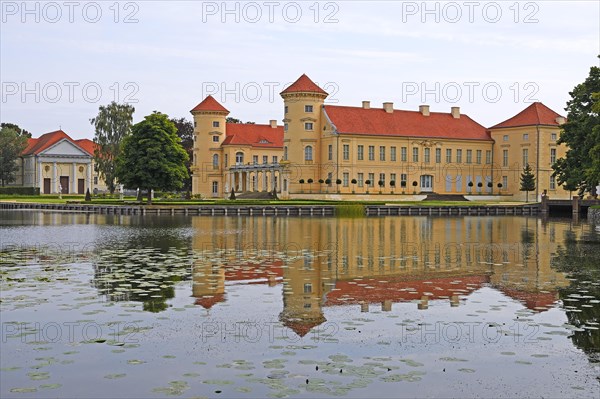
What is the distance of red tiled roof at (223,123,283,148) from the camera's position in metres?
92.4

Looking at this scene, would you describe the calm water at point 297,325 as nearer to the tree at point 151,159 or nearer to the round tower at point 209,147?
the tree at point 151,159

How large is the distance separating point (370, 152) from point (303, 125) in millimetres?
8157

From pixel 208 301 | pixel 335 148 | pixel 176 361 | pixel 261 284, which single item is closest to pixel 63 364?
pixel 176 361

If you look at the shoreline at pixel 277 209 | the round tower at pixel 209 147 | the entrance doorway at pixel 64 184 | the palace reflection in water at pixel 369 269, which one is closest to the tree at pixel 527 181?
the shoreline at pixel 277 209

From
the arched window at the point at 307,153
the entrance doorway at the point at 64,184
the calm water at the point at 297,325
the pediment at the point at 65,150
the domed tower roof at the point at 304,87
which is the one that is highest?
the domed tower roof at the point at 304,87

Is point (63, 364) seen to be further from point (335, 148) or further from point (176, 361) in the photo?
point (335, 148)

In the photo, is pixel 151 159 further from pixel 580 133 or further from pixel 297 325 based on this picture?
pixel 297 325

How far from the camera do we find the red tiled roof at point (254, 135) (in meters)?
92.4

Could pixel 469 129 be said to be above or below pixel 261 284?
above

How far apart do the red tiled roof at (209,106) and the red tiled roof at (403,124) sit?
1546cm

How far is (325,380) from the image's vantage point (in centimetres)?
868

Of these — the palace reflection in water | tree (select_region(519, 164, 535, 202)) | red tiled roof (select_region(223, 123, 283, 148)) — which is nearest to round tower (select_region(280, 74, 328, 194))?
red tiled roof (select_region(223, 123, 283, 148))

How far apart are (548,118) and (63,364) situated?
275ft

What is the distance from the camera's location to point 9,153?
338ft
